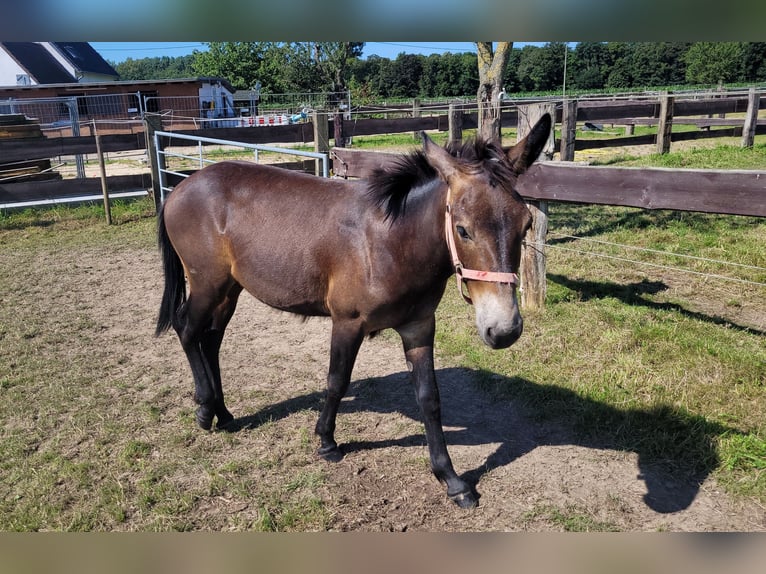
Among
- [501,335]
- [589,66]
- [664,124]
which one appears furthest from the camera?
[589,66]

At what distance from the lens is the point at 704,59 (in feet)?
87.0

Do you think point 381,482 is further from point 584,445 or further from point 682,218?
point 682,218

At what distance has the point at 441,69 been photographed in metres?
47.2

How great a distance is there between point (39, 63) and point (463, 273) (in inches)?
1700

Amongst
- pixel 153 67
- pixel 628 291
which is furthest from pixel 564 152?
pixel 153 67

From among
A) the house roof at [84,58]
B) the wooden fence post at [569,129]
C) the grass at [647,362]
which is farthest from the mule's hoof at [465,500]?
the house roof at [84,58]

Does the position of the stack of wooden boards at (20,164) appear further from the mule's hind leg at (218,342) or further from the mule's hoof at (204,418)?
the mule's hoof at (204,418)

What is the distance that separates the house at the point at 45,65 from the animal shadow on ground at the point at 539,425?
38180 mm

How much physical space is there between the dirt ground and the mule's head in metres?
1.14

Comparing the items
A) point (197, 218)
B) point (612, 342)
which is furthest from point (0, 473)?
point (612, 342)

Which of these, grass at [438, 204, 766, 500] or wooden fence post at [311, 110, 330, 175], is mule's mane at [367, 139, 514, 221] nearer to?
grass at [438, 204, 766, 500]

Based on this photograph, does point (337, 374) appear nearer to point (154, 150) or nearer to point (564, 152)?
point (564, 152)

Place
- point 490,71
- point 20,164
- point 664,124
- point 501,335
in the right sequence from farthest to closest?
point 664,124 → point 20,164 → point 490,71 → point 501,335

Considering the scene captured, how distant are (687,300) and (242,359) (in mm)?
4223
